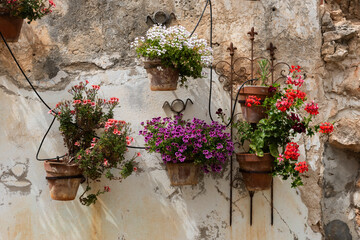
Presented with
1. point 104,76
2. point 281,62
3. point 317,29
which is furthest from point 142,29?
point 317,29

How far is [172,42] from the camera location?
3.23 metres

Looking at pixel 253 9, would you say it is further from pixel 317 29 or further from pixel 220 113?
pixel 220 113

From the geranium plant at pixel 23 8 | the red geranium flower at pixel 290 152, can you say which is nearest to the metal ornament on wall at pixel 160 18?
the geranium plant at pixel 23 8

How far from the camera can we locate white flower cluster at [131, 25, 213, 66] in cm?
321

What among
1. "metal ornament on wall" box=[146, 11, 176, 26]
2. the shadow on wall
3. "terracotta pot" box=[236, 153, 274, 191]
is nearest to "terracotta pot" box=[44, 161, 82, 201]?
"terracotta pot" box=[236, 153, 274, 191]

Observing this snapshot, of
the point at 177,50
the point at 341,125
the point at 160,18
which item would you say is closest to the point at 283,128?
the point at 341,125

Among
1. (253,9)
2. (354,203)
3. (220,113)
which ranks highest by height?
(253,9)

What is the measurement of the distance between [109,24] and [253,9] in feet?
4.03

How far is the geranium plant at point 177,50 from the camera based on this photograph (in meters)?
3.21

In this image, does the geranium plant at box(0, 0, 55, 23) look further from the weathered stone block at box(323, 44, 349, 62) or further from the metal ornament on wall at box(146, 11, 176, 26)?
the weathered stone block at box(323, 44, 349, 62)

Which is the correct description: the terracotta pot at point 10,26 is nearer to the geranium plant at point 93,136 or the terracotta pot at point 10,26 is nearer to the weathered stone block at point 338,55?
the geranium plant at point 93,136

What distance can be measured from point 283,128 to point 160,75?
38.9 inches

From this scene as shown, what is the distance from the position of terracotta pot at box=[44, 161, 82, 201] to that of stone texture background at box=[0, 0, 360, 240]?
0.30 metres

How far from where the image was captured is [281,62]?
3602mm
